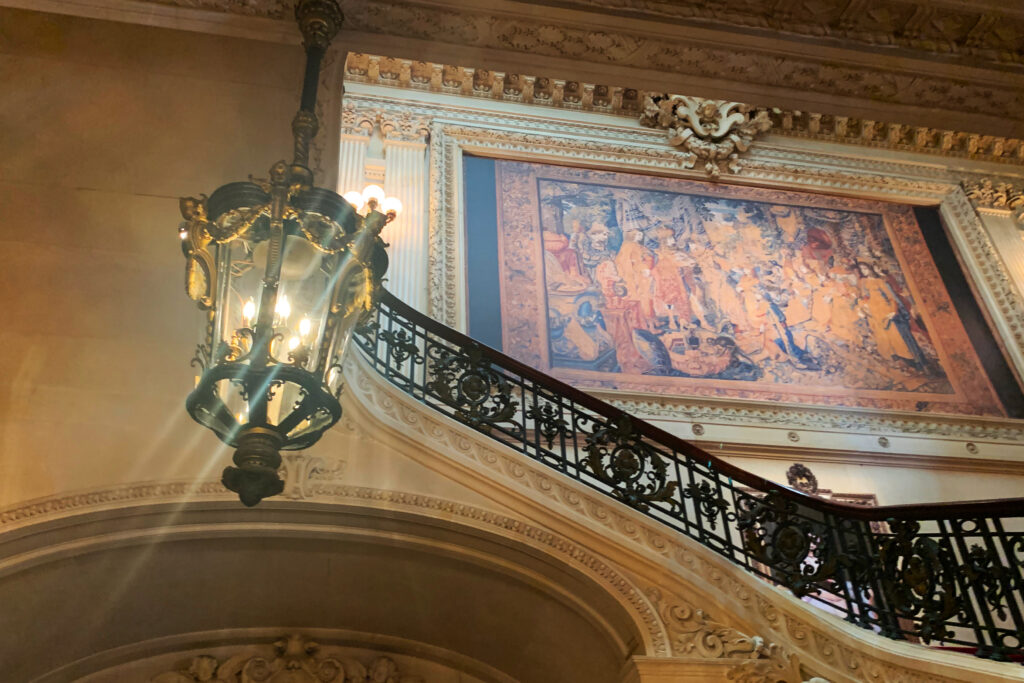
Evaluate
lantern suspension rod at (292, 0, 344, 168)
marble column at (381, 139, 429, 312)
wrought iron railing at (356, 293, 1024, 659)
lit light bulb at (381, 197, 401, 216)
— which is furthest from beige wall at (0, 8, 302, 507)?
lit light bulb at (381, 197, 401, 216)

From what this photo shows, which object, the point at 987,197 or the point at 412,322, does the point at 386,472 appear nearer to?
the point at 412,322

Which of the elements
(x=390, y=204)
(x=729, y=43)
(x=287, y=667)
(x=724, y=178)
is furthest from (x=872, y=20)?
(x=724, y=178)

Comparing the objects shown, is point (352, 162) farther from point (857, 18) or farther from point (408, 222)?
point (857, 18)

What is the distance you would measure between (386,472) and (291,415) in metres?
2.07

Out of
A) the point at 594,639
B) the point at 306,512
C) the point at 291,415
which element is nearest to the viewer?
the point at 291,415

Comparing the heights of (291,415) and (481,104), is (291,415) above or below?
below

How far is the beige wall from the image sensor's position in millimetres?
3680

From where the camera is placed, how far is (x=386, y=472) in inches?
192

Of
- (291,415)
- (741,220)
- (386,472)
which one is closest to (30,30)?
(291,415)

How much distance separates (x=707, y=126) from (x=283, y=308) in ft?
30.5

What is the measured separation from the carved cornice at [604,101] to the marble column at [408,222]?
1064 mm

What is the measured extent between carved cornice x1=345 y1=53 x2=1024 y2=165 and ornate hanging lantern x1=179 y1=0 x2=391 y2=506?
303 inches

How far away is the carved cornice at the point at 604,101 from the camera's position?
1073cm

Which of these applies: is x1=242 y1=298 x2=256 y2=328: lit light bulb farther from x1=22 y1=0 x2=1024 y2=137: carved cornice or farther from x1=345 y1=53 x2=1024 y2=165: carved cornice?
x1=345 y1=53 x2=1024 y2=165: carved cornice
